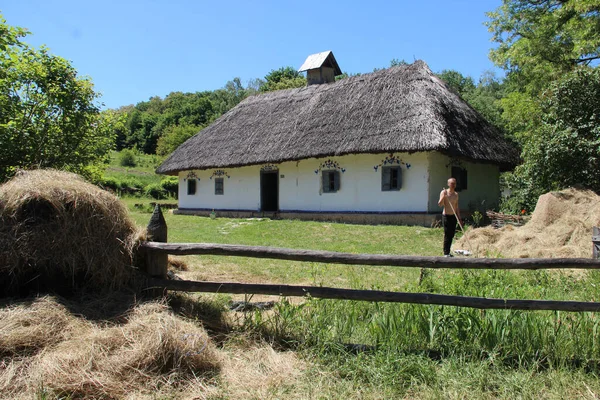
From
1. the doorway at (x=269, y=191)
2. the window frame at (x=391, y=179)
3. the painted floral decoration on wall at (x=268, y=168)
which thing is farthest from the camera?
the doorway at (x=269, y=191)

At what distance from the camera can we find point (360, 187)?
49.5 feet

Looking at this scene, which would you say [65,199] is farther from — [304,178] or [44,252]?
[304,178]

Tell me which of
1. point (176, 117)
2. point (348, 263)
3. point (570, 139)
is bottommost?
point (348, 263)

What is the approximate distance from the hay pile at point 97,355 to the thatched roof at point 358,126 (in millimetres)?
10519

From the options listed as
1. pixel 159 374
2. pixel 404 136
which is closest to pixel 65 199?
pixel 159 374

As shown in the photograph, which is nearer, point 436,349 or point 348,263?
point 436,349

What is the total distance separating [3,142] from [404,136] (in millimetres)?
10357

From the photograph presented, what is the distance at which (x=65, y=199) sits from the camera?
4.01 meters

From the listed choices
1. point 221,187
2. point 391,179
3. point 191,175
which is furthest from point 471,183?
point 191,175

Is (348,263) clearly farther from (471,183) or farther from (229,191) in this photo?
(229,191)

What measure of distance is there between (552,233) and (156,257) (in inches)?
291

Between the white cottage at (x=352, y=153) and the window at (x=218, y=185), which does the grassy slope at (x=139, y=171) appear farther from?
the white cottage at (x=352, y=153)

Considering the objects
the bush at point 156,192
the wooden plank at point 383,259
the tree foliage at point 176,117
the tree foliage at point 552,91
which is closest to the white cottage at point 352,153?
the tree foliage at point 552,91

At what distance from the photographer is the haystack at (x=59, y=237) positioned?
3867 mm
